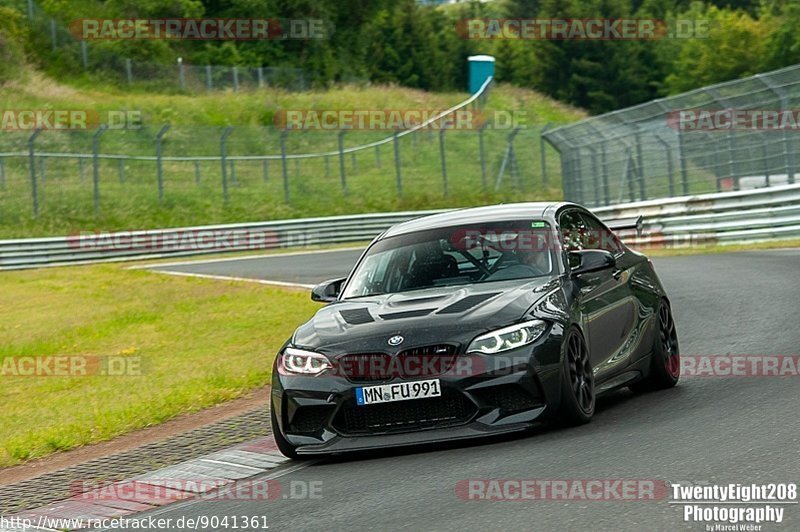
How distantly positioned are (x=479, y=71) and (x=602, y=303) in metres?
68.3

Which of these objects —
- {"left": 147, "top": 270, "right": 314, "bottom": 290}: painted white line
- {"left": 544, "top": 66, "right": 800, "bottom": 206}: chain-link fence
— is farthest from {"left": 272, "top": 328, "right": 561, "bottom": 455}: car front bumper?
{"left": 544, "top": 66, "right": 800, "bottom": 206}: chain-link fence

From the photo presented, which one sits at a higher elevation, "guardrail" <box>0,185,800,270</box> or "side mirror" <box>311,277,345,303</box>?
"side mirror" <box>311,277,345,303</box>

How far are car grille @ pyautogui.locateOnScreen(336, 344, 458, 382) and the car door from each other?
118cm

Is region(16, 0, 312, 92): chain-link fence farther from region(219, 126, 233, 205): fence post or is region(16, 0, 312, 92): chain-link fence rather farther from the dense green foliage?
region(219, 126, 233, 205): fence post

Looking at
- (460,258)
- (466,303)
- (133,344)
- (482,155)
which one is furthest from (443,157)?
(466,303)

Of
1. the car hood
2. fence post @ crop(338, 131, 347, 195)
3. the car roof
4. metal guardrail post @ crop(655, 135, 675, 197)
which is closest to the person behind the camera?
the car hood

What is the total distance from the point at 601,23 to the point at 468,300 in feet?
324

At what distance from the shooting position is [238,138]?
4206 centimetres

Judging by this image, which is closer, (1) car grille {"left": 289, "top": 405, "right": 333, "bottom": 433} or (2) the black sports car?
(2) the black sports car

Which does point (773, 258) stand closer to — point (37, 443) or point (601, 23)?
point (37, 443)

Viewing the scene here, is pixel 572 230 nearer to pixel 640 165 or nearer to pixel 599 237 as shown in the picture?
pixel 599 237

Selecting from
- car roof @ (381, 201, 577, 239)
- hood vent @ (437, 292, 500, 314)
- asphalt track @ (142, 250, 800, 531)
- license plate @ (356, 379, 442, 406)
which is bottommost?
asphalt track @ (142, 250, 800, 531)

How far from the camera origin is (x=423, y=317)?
8.31 metres

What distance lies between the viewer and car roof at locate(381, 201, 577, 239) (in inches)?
376
